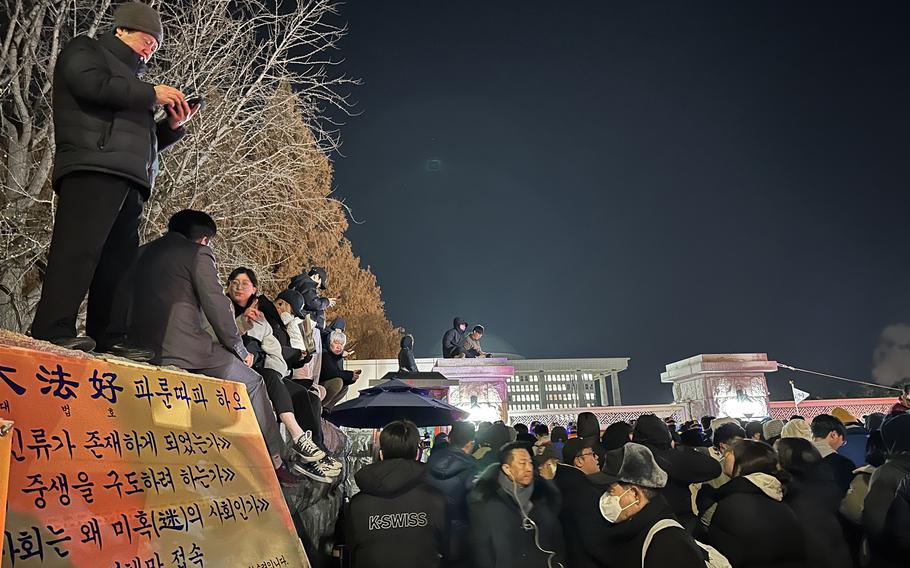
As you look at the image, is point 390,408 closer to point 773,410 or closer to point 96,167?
point 96,167

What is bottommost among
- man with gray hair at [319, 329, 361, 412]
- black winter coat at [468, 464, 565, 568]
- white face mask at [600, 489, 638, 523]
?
black winter coat at [468, 464, 565, 568]

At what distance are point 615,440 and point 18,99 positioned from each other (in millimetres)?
10417

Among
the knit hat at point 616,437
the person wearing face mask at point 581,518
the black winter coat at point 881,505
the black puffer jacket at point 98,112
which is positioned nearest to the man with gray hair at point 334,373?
the knit hat at point 616,437

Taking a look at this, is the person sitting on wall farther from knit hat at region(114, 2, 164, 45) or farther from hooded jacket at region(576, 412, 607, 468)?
knit hat at region(114, 2, 164, 45)

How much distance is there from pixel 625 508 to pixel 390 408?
22.4ft

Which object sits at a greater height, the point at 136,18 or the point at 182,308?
the point at 136,18

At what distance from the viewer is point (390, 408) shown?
9.52m

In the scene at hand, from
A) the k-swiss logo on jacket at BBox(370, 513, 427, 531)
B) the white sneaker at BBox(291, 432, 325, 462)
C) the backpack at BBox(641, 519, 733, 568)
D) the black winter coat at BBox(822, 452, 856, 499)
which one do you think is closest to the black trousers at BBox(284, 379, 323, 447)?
the white sneaker at BBox(291, 432, 325, 462)

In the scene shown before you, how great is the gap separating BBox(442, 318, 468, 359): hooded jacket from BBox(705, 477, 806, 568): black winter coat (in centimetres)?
1547

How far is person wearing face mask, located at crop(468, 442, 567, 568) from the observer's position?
13.7 ft

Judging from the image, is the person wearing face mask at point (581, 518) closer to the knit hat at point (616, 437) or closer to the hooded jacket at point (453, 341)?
the knit hat at point (616, 437)

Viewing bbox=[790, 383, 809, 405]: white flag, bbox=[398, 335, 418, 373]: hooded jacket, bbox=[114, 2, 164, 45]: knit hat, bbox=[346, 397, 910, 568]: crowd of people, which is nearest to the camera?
bbox=[114, 2, 164, 45]: knit hat

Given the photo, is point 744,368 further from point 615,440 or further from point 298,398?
point 298,398

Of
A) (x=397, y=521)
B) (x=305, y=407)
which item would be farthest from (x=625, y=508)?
(x=305, y=407)
